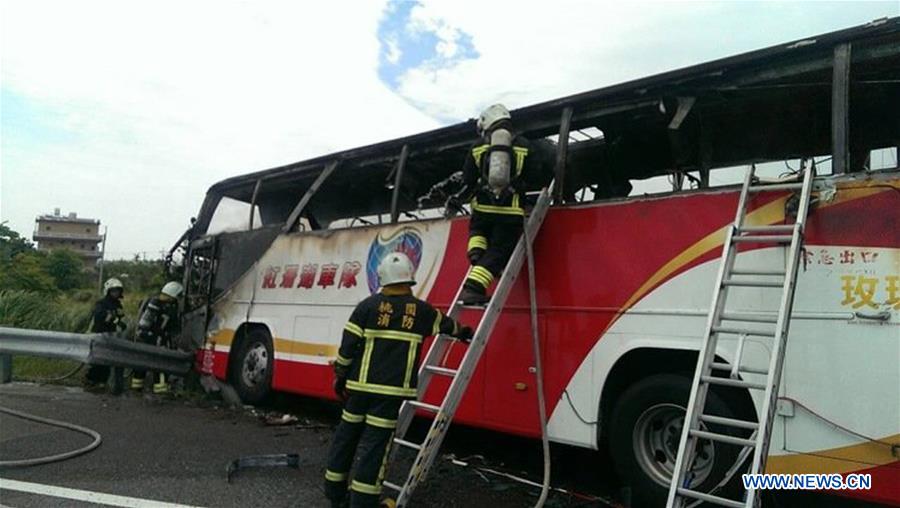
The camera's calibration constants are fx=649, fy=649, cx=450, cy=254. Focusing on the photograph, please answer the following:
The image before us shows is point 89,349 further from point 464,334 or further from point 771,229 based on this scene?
point 771,229

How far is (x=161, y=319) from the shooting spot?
9367mm

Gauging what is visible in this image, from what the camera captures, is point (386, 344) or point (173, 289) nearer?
point (386, 344)

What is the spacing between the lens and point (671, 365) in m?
4.42

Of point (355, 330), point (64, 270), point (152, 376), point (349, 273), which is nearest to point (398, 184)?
point (349, 273)

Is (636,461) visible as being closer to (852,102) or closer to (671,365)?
(671,365)

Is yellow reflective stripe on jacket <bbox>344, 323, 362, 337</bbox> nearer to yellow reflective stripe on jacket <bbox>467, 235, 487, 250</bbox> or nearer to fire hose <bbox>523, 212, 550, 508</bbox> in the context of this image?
yellow reflective stripe on jacket <bbox>467, 235, 487, 250</bbox>

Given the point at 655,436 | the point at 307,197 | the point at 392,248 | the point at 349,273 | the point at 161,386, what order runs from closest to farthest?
the point at 655,436 < the point at 392,248 < the point at 349,273 < the point at 307,197 < the point at 161,386

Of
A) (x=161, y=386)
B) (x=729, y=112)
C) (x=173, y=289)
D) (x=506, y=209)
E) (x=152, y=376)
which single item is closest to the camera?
(x=729, y=112)

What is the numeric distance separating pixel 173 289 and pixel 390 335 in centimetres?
648

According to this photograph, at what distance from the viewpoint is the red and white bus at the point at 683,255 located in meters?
3.65

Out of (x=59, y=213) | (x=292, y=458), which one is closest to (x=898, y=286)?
(x=292, y=458)

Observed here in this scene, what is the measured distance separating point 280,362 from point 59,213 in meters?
89.2

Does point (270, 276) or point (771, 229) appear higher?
point (771, 229)

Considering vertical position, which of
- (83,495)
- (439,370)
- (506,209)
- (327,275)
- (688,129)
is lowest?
(83,495)
